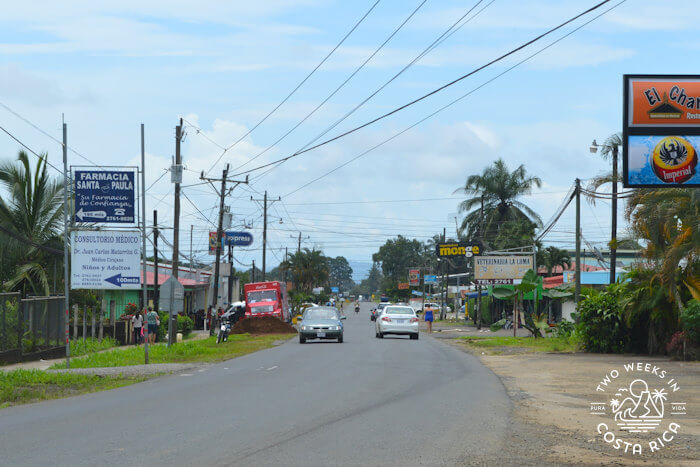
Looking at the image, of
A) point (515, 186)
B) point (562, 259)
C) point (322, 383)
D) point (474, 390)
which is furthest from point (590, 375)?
point (562, 259)

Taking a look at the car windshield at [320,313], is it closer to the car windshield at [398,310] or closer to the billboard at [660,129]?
the car windshield at [398,310]

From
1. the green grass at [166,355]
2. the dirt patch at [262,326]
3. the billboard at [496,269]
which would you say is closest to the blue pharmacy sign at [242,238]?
the dirt patch at [262,326]

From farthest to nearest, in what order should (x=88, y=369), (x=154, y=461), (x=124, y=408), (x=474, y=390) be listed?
(x=88, y=369), (x=474, y=390), (x=124, y=408), (x=154, y=461)

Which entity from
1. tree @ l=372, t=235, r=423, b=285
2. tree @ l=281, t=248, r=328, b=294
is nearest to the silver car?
tree @ l=281, t=248, r=328, b=294

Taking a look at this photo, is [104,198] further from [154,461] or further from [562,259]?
[562,259]

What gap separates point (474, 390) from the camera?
16438 mm

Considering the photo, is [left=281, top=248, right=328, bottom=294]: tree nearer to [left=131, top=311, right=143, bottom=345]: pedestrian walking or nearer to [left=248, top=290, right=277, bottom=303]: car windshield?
[left=248, top=290, right=277, bottom=303]: car windshield

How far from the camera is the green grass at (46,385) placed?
15.7 metres

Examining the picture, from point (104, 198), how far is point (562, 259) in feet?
199


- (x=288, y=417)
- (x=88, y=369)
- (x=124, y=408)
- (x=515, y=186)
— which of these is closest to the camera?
(x=288, y=417)

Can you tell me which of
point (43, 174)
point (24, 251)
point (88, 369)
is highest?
point (43, 174)

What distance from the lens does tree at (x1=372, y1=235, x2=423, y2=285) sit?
172m

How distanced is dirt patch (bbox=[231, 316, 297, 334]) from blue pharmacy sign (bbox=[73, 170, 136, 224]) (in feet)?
81.6

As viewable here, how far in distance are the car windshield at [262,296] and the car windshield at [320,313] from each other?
1845cm
